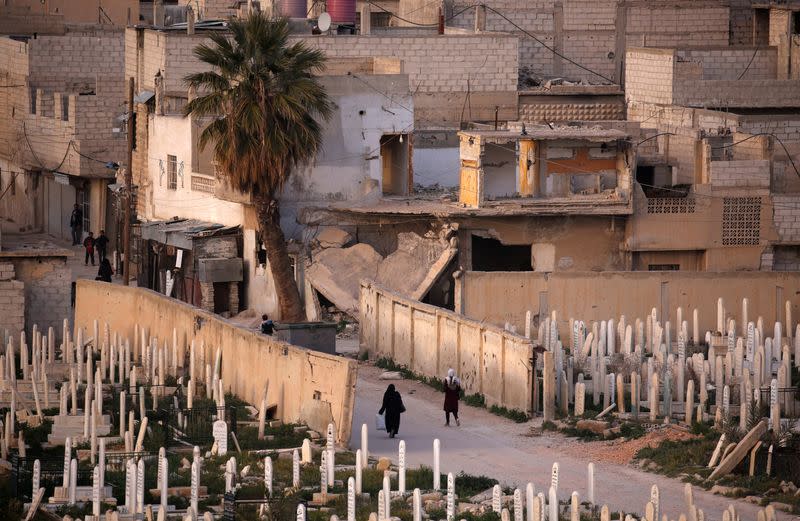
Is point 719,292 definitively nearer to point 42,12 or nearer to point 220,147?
point 220,147

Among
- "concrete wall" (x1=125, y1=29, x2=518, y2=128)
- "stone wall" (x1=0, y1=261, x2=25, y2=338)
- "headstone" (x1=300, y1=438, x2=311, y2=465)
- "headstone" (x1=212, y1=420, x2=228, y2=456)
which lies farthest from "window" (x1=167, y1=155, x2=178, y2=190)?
"headstone" (x1=300, y1=438, x2=311, y2=465)

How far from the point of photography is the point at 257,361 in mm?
35500

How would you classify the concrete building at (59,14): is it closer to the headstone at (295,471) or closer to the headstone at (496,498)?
the headstone at (295,471)

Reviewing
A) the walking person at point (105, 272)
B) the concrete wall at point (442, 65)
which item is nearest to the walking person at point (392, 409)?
the walking person at point (105, 272)

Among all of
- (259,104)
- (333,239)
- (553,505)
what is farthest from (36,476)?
(333,239)

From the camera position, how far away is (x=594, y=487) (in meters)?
29.3

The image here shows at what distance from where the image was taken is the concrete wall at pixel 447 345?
35.3m

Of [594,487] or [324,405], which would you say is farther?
[324,405]

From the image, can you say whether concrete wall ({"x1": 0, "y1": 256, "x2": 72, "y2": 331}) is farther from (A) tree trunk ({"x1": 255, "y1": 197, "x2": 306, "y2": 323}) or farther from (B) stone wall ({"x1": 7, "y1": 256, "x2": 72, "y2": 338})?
(A) tree trunk ({"x1": 255, "y1": 197, "x2": 306, "y2": 323})

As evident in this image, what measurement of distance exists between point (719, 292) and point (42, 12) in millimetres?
31578

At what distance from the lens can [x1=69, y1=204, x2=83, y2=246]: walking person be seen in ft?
193

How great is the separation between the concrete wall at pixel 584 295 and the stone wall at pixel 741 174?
4.55 meters

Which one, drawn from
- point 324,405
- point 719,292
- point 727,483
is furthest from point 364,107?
point 727,483

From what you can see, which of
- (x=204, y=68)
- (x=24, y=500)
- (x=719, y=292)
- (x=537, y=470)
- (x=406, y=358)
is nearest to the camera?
(x=24, y=500)
